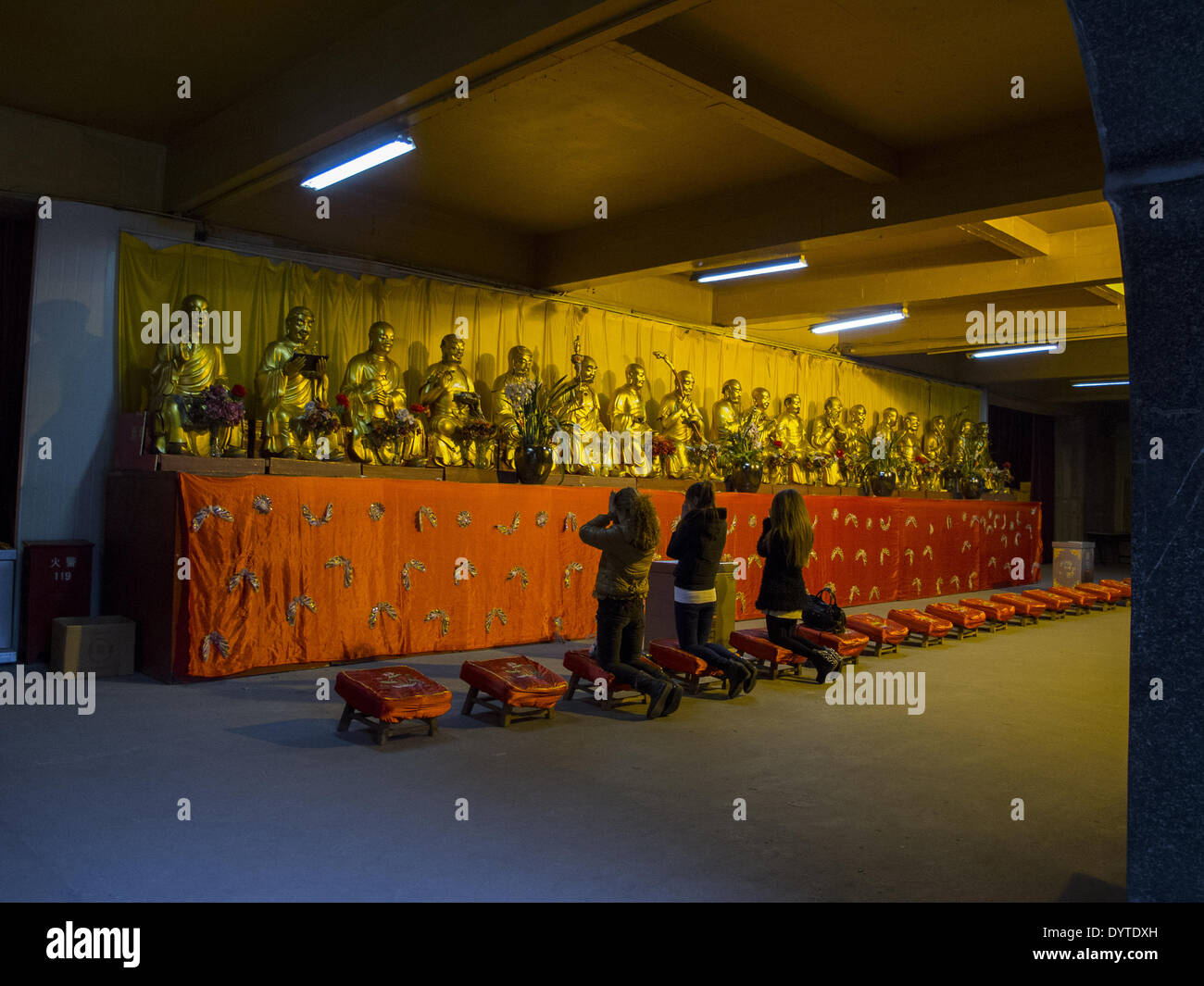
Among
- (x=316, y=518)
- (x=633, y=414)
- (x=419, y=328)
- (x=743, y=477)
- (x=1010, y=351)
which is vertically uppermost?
(x=1010, y=351)

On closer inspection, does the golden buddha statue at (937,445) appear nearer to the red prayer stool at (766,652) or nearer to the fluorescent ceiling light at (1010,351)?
the fluorescent ceiling light at (1010,351)

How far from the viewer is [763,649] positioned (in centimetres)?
627

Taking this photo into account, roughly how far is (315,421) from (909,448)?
10103 mm

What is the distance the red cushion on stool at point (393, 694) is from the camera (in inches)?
167

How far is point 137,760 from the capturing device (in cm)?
395

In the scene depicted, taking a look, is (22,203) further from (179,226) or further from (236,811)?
(236,811)

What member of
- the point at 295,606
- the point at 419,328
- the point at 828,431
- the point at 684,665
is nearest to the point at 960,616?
the point at 684,665

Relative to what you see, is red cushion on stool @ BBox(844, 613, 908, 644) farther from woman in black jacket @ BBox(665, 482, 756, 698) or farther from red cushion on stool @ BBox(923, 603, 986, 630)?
woman in black jacket @ BBox(665, 482, 756, 698)

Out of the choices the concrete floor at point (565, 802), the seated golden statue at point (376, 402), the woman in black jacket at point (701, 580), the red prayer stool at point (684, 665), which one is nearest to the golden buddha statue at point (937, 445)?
the concrete floor at point (565, 802)

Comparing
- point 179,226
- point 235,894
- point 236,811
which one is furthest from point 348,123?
point 235,894

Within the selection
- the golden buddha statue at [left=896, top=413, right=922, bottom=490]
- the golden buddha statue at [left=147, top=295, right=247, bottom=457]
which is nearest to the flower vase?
the golden buddha statue at [left=147, top=295, right=247, bottom=457]

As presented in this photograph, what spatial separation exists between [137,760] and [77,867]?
50.3 inches

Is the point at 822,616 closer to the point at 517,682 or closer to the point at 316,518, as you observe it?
the point at 517,682

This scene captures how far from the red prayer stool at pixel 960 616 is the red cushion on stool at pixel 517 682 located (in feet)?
15.4
